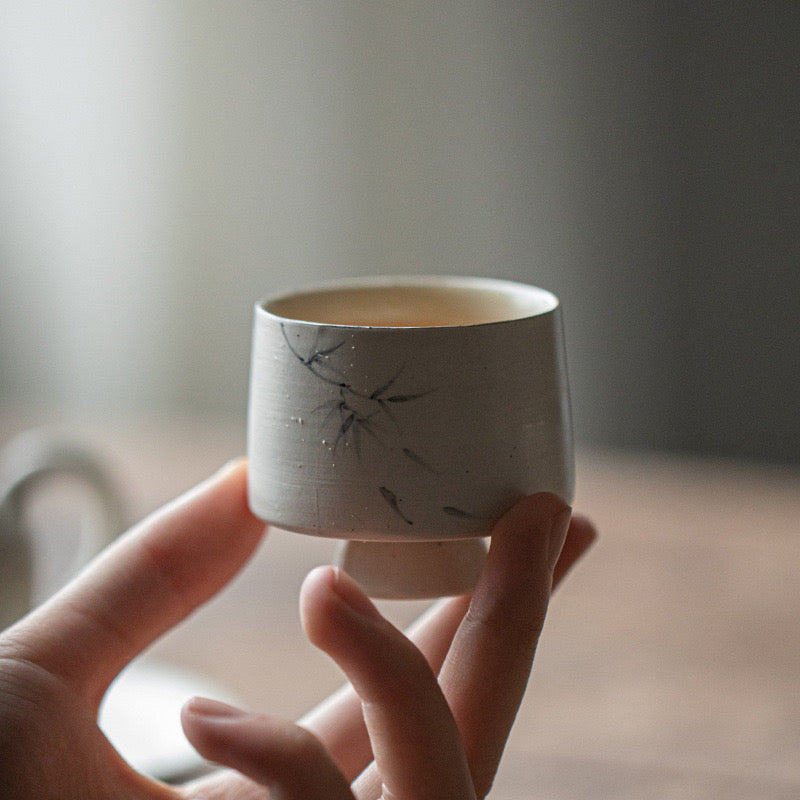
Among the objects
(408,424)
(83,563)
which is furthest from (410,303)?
(83,563)

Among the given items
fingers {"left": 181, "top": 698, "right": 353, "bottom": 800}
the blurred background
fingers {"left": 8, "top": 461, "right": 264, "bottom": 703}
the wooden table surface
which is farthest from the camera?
the blurred background

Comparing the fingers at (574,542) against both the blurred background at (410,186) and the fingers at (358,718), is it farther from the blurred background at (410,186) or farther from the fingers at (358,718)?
the blurred background at (410,186)

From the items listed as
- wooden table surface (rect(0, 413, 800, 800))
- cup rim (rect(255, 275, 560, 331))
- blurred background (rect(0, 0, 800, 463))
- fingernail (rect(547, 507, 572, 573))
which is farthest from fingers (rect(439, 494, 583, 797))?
blurred background (rect(0, 0, 800, 463))

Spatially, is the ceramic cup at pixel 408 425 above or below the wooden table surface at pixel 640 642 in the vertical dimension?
above

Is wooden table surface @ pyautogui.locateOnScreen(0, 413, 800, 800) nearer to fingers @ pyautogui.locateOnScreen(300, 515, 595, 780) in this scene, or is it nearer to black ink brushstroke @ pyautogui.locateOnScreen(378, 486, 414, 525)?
fingers @ pyautogui.locateOnScreen(300, 515, 595, 780)

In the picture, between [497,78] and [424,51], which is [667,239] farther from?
[424,51]

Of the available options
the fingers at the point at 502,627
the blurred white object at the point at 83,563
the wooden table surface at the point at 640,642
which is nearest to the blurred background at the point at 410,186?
the wooden table surface at the point at 640,642

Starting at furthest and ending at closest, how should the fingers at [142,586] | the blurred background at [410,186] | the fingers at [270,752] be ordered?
the blurred background at [410,186]
the fingers at [142,586]
the fingers at [270,752]

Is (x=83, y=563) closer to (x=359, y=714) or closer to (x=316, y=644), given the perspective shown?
(x=359, y=714)
